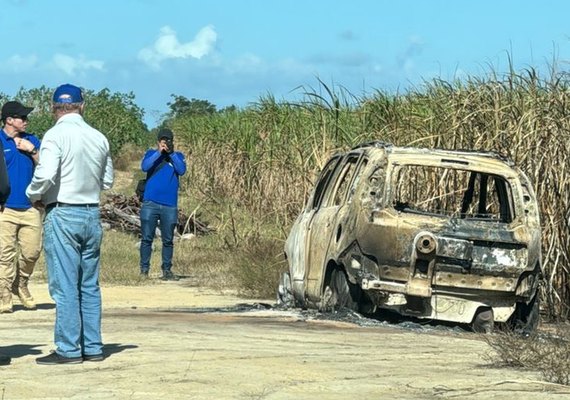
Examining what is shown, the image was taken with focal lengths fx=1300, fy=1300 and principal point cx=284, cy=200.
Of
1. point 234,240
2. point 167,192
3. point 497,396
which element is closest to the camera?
point 497,396

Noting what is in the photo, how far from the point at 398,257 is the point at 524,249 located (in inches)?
45.8

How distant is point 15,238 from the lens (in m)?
13.4

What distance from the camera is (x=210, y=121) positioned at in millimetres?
34344

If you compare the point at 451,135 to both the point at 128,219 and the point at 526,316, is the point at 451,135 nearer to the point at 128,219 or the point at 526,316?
the point at 526,316

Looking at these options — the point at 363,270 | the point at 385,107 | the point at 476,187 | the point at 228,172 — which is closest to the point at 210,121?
the point at 228,172

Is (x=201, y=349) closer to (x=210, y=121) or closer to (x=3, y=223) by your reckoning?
(x=3, y=223)

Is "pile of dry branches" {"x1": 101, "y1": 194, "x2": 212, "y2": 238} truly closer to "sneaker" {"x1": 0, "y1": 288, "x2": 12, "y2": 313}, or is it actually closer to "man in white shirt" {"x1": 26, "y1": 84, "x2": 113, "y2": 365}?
"sneaker" {"x1": 0, "y1": 288, "x2": 12, "y2": 313}

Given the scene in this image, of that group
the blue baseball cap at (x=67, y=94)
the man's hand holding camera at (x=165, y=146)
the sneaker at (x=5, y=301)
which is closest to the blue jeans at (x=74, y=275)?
the blue baseball cap at (x=67, y=94)

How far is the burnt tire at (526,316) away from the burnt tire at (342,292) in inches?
56.8

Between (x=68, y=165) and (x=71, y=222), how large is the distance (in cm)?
41

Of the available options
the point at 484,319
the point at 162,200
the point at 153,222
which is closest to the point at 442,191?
the point at 484,319

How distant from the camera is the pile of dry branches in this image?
80.8 feet

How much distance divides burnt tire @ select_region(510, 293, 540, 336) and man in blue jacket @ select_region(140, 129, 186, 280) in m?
7.02

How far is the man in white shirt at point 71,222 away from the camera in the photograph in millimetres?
9242
